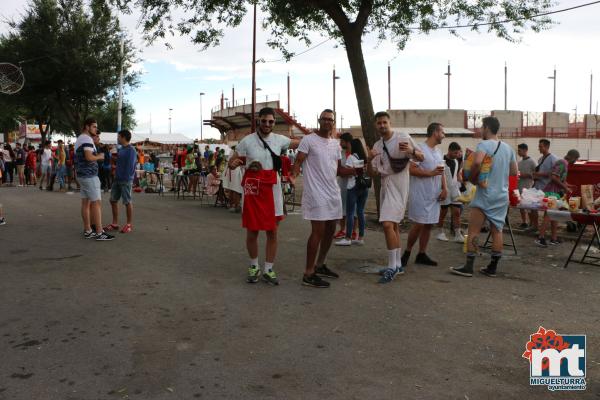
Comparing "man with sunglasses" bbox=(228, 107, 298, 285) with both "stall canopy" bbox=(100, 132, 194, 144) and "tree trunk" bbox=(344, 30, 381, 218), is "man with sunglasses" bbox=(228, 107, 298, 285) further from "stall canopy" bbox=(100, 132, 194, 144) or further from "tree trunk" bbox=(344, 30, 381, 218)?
"stall canopy" bbox=(100, 132, 194, 144)

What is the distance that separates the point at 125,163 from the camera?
9102 millimetres

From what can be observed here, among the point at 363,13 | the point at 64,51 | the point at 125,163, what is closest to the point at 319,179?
the point at 125,163

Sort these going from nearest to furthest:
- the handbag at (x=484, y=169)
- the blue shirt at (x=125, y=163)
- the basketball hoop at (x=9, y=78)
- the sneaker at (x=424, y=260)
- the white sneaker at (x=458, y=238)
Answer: the handbag at (x=484, y=169), the sneaker at (x=424, y=260), the white sneaker at (x=458, y=238), the blue shirt at (x=125, y=163), the basketball hoop at (x=9, y=78)

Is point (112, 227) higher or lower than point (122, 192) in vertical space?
lower

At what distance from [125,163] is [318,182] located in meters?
4.83

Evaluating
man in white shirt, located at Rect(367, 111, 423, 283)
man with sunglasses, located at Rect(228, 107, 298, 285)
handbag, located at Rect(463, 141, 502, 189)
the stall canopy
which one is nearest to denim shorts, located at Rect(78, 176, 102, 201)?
man with sunglasses, located at Rect(228, 107, 298, 285)

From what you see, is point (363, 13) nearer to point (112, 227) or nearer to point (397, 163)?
point (397, 163)

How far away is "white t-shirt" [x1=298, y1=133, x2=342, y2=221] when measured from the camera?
5.54 meters

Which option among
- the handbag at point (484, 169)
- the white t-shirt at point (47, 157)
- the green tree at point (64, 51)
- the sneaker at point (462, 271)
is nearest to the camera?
the handbag at point (484, 169)

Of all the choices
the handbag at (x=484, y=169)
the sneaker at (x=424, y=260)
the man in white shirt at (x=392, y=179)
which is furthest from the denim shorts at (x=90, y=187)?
the handbag at (x=484, y=169)

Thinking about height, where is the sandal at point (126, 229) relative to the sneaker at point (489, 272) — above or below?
above

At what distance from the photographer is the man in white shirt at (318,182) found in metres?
5.54

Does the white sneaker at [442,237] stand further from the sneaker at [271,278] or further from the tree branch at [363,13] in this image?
the tree branch at [363,13]

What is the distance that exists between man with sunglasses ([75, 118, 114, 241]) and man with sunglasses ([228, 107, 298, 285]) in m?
3.44
